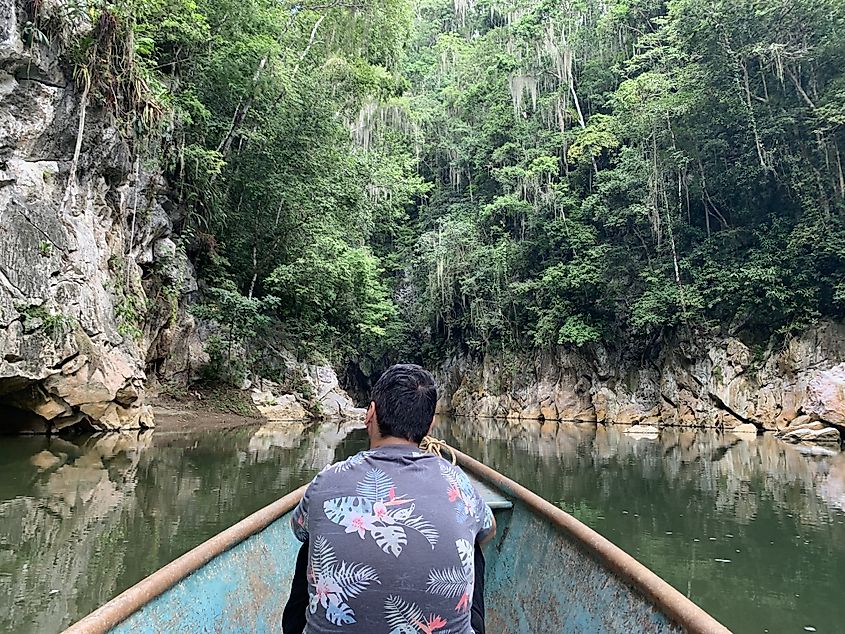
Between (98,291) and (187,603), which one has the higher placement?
(98,291)

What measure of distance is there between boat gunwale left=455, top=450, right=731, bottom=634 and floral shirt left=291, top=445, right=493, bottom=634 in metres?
0.67

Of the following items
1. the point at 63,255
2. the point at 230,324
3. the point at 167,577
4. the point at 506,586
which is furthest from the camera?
the point at 230,324

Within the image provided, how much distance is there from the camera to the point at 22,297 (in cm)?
960

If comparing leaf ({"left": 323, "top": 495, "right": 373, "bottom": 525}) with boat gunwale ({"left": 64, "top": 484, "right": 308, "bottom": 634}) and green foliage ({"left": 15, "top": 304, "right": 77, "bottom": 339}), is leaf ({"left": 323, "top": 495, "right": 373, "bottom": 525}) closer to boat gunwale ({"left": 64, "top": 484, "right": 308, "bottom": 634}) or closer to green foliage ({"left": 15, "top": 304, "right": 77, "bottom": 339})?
boat gunwale ({"left": 64, "top": 484, "right": 308, "bottom": 634})

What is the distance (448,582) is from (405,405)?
1.45 feet

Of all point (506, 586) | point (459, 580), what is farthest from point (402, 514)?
point (506, 586)

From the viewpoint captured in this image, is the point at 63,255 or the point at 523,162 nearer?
the point at 63,255

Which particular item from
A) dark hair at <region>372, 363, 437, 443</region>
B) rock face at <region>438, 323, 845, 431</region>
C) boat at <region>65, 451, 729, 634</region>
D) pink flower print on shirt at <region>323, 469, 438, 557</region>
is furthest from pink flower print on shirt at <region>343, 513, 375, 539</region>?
rock face at <region>438, 323, 845, 431</region>

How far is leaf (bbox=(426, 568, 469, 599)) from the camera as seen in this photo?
1.46 metres

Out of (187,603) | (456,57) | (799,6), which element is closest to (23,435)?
(187,603)

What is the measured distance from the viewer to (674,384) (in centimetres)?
2202

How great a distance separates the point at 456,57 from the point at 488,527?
36018mm

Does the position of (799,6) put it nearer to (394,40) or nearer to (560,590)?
(394,40)

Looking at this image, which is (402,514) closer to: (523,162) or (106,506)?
(106,506)
